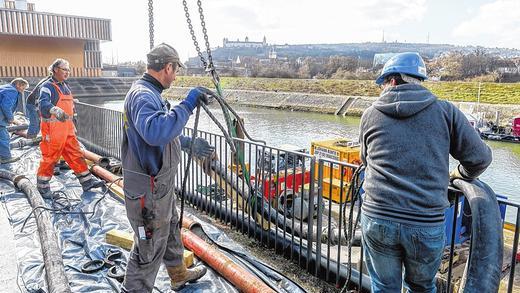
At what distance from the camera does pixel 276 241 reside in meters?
3.78

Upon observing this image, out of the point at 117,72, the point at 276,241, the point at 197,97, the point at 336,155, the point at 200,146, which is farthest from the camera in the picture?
the point at 117,72

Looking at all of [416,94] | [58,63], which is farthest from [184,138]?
[58,63]

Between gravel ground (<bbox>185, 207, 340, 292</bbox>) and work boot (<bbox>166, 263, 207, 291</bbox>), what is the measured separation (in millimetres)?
776

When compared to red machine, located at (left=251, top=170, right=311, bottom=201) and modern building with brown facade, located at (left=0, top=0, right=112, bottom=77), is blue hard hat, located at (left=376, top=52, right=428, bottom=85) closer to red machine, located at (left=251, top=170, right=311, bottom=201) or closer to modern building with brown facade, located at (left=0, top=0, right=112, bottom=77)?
red machine, located at (left=251, top=170, right=311, bottom=201)

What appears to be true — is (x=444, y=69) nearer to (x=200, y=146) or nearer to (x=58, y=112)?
(x=58, y=112)

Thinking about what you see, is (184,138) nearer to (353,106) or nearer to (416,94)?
(416,94)

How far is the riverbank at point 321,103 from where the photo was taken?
3048cm

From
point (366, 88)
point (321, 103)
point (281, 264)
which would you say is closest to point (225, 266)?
point (281, 264)

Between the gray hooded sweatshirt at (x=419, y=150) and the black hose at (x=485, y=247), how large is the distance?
182mm

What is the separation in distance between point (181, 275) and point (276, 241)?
1.14 meters

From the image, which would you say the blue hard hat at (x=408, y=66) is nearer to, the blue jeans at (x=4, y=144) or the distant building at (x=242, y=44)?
the blue jeans at (x=4, y=144)

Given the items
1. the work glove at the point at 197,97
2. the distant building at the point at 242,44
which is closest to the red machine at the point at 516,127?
the work glove at the point at 197,97

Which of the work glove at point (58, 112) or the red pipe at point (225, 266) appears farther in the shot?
the work glove at point (58, 112)

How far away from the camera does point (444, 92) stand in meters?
37.8
